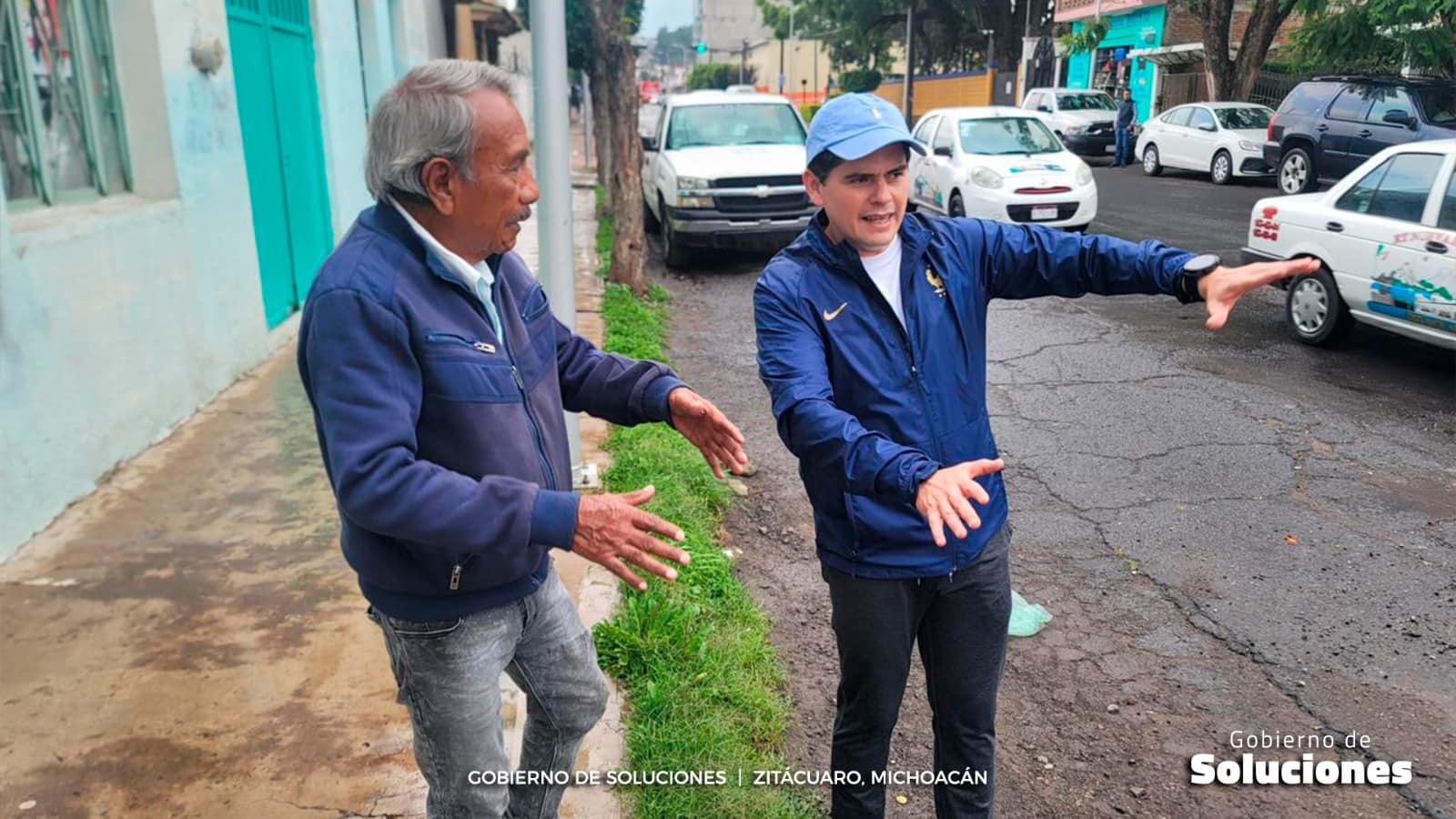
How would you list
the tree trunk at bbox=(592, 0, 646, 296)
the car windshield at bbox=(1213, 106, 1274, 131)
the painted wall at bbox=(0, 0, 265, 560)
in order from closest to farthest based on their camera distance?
the painted wall at bbox=(0, 0, 265, 560)
the tree trunk at bbox=(592, 0, 646, 296)
the car windshield at bbox=(1213, 106, 1274, 131)

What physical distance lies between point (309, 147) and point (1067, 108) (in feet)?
67.3

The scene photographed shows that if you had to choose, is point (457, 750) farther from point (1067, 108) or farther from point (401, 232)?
point (1067, 108)

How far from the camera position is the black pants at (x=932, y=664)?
7.83 feet

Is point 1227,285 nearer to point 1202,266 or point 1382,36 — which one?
point 1202,266

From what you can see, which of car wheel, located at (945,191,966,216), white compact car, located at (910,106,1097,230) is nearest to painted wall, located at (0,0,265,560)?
white compact car, located at (910,106,1097,230)

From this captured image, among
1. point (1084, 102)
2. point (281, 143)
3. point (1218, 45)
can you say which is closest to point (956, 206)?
point (281, 143)

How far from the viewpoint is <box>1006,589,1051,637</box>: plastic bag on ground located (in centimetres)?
398

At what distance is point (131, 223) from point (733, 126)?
325 inches

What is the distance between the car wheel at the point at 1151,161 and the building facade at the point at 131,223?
16765 millimetres

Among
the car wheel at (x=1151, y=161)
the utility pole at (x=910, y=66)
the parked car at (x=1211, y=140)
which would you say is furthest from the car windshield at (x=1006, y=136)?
the utility pole at (x=910, y=66)

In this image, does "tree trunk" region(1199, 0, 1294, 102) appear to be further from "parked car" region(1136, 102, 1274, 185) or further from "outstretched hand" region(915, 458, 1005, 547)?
"outstretched hand" region(915, 458, 1005, 547)

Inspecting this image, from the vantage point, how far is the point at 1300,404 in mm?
6613

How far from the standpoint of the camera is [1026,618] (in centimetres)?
407

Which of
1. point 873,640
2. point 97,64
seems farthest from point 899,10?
point 873,640
